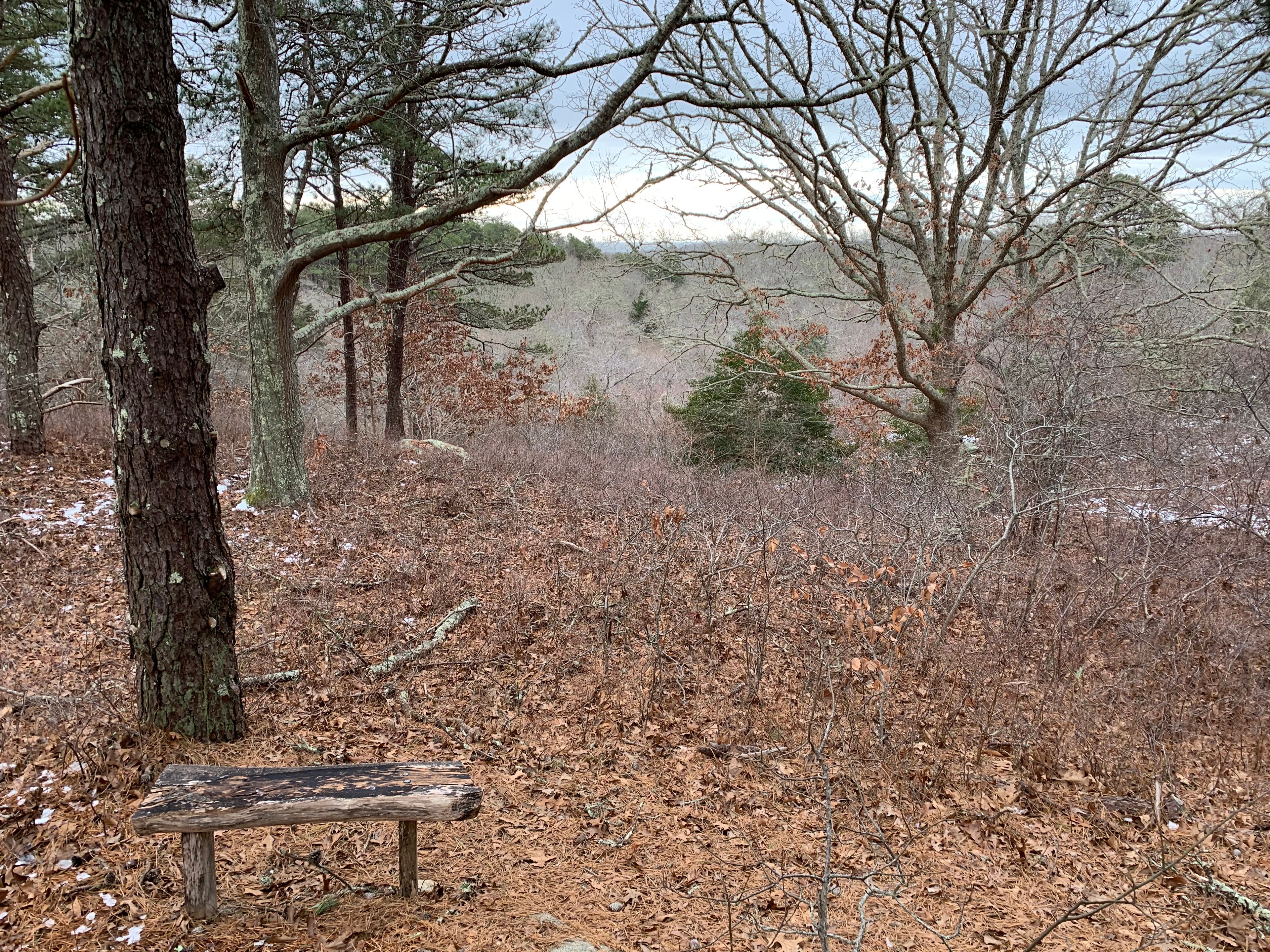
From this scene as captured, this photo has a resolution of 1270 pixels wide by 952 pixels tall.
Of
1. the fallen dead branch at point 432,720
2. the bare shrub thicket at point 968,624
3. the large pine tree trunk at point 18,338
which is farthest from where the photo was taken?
the large pine tree trunk at point 18,338

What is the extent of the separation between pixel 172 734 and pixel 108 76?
125 inches

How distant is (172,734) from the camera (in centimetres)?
371

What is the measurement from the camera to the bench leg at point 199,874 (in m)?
2.73

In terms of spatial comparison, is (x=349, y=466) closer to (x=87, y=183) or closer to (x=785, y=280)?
(x=87, y=183)

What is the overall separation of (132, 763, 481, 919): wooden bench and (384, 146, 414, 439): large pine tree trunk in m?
10.6

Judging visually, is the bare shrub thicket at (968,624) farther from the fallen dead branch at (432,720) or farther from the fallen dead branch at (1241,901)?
the fallen dead branch at (432,720)

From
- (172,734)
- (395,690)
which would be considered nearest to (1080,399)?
(395,690)

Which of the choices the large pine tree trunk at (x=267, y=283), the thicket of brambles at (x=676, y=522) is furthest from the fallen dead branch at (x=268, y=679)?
the large pine tree trunk at (x=267, y=283)

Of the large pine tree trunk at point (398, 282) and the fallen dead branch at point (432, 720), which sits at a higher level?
the large pine tree trunk at point (398, 282)

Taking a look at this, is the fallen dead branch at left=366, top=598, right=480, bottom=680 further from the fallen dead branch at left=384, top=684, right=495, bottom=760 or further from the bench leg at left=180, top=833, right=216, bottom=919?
the bench leg at left=180, top=833, right=216, bottom=919

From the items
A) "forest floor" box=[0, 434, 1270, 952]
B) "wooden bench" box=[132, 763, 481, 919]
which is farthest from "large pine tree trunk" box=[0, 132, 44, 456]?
"wooden bench" box=[132, 763, 481, 919]

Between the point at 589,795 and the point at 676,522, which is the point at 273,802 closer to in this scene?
the point at 589,795

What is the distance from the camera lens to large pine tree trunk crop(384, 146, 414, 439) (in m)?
12.8

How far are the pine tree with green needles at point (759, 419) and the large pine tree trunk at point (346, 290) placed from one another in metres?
6.64
